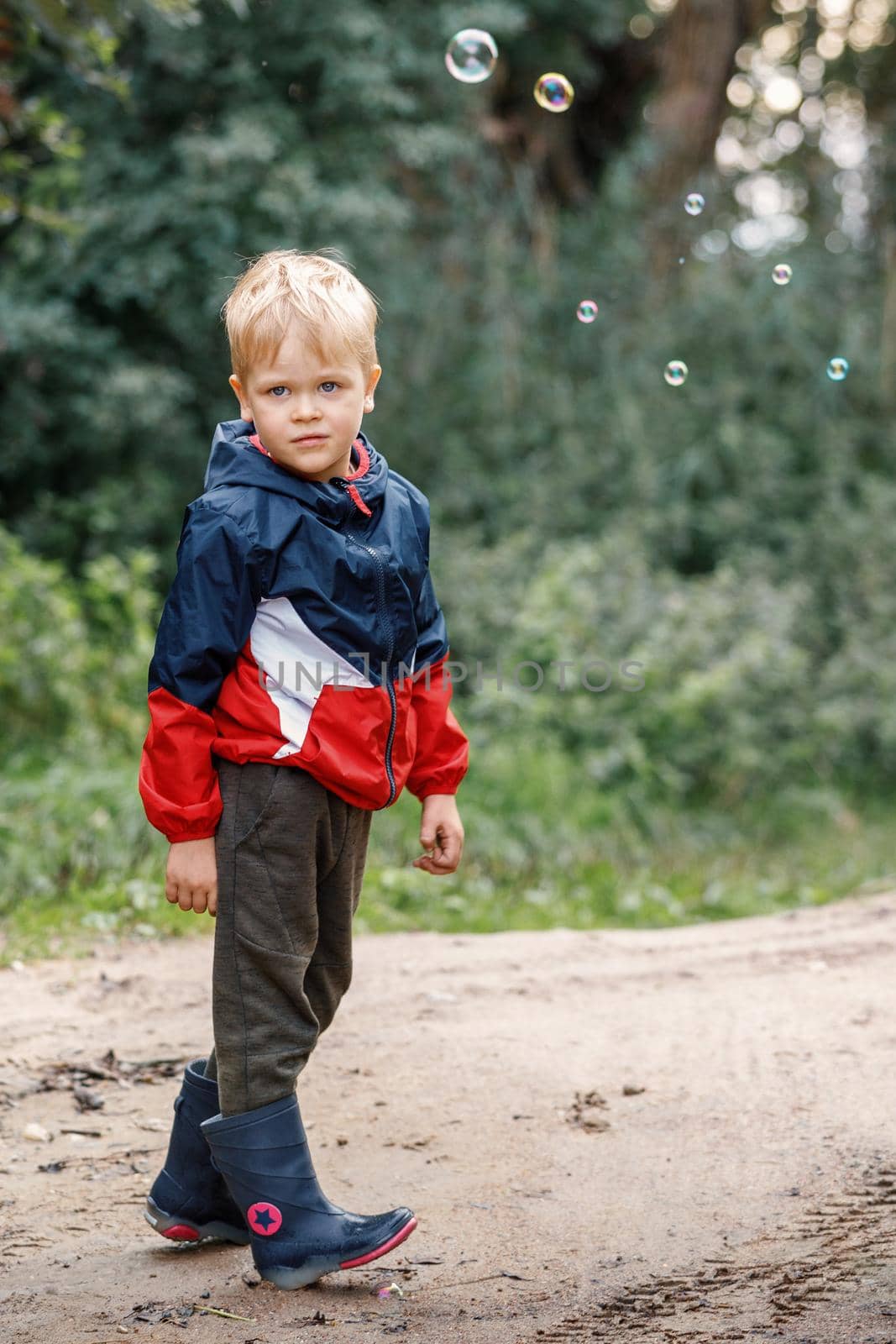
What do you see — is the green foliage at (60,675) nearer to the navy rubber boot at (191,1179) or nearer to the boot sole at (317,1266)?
the navy rubber boot at (191,1179)

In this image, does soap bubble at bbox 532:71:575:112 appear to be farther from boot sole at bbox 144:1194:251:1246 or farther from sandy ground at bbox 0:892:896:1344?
boot sole at bbox 144:1194:251:1246

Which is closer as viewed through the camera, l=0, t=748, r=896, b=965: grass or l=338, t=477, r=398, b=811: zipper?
l=338, t=477, r=398, b=811: zipper

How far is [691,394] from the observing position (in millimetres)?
8773

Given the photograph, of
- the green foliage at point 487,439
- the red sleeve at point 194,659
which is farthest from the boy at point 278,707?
the green foliage at point 487,439

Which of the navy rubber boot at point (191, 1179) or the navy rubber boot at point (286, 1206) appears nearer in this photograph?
the navy rubber boot at point (286, 1206)

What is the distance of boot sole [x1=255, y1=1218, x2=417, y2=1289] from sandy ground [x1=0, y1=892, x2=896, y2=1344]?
0.11 feet

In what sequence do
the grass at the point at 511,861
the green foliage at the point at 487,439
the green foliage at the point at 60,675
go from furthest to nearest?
the green foliage at the point at 60,675
the green foliage at the point at 487,439
the grass at the point at 511,861

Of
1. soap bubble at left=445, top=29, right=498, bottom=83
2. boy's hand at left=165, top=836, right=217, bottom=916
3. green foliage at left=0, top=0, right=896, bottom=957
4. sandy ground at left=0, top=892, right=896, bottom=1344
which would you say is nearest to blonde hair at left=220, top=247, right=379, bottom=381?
boy's hand at left=165, top=836, right=217, bottom=916

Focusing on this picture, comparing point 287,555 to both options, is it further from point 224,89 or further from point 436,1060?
point 224,89

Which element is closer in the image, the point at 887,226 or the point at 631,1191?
the point at 631,1191

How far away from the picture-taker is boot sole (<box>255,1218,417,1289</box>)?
7.52ft

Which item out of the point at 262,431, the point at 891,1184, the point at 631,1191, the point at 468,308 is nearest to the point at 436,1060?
the point at 631,1191

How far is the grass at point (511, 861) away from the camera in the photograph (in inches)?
177

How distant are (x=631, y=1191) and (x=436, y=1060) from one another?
778 mm
